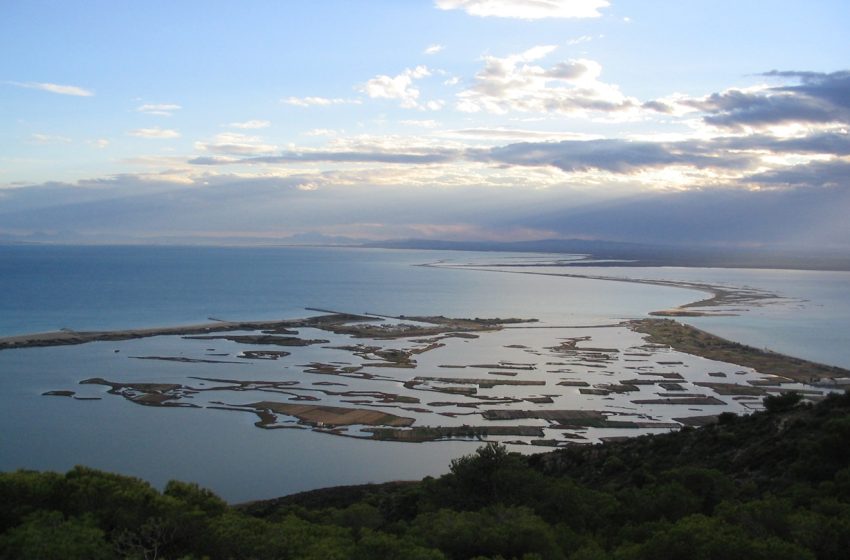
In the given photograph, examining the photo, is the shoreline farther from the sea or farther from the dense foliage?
the dense foliage

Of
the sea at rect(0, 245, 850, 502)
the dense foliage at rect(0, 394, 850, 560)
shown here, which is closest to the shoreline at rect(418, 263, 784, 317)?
the sea at rect(0, 245, 850, 502)

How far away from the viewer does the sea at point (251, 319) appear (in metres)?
27.4

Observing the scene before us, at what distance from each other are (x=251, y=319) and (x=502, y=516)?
6012 centimetres

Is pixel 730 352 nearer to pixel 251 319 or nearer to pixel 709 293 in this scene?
pixel 251 319

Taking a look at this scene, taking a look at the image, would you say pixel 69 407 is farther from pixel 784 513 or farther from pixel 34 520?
pixel 784 513

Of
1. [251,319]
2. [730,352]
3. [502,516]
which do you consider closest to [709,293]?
[730,352]

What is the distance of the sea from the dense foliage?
7.63 metres

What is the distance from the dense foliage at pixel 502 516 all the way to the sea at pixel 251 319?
25.0 ft

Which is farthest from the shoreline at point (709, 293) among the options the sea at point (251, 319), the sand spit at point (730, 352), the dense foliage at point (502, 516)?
the dense foliage at point (502, 516)

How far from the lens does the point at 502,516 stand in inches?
532

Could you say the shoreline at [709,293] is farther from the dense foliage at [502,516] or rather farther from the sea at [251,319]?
the dense foliage at [502,516]

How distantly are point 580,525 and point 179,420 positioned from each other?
75.4 feet

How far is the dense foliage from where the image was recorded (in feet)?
36.8

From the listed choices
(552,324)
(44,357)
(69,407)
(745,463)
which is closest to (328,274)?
(552,324)
